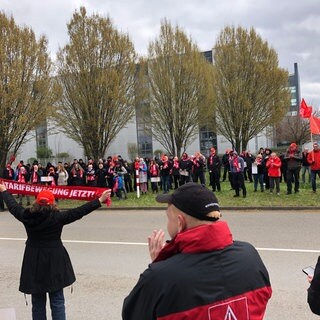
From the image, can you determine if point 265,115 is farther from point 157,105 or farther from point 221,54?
point 157,105

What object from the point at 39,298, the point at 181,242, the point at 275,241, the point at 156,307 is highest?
the point at 181,242

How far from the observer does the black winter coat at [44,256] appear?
4.09 meters

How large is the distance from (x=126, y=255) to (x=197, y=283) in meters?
6.23

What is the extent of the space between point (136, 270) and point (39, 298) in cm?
274

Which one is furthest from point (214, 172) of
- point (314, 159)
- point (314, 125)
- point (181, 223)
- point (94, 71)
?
point (181, 223)

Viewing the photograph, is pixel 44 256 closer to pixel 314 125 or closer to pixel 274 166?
pixel 274 166

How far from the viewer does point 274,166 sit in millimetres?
15367

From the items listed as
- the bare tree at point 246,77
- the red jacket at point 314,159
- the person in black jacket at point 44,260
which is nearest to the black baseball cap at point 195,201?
the person in black jacket at point 44,260

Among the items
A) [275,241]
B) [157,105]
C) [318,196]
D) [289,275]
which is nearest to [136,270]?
[289,275]

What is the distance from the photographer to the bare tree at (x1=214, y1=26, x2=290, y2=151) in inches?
1239

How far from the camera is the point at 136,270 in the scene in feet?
22.0

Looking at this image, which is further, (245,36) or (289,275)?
(245,36)

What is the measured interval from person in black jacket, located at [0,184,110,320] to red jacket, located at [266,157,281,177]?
12337 mm

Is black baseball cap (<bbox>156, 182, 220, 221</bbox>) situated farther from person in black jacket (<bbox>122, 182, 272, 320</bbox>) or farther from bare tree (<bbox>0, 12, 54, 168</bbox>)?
bare tree (<bbox>0, 12, 54, 168</bbox>)
